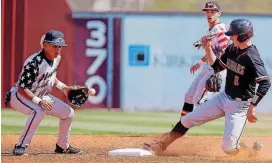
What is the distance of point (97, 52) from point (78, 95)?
5710mm

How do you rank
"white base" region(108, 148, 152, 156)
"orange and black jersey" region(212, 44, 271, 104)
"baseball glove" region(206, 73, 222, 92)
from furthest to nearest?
"baseball glove" region(206, 73, 222, 92), "white base" region(108, 148, 152, 156), "orange and black jersey" region(212, 44, 271, 104)

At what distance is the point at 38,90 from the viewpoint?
24.5 feet

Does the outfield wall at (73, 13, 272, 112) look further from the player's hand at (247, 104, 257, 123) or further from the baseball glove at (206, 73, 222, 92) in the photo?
the player's hand at (247, 104, 257, 123)

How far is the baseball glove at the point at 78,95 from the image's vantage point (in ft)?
26.4

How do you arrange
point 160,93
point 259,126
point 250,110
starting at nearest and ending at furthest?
point 250,110 < point 259,126 < point 160,93

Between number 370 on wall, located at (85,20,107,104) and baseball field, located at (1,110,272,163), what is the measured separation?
39 centimetres

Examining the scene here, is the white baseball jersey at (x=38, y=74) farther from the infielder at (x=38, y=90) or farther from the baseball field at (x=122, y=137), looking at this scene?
the baseball field at (x=122, y=137)

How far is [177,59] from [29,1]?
281 cm

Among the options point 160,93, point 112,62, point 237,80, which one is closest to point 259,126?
point 160,93

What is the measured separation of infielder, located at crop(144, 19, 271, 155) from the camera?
725 centimetres

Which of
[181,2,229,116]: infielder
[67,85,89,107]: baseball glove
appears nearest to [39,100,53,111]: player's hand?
[67,85,89,107]: baseball glove

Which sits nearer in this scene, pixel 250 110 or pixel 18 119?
pixel 250 110

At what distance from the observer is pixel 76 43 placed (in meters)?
13.8

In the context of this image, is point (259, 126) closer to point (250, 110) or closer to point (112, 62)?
point (112, 62)
